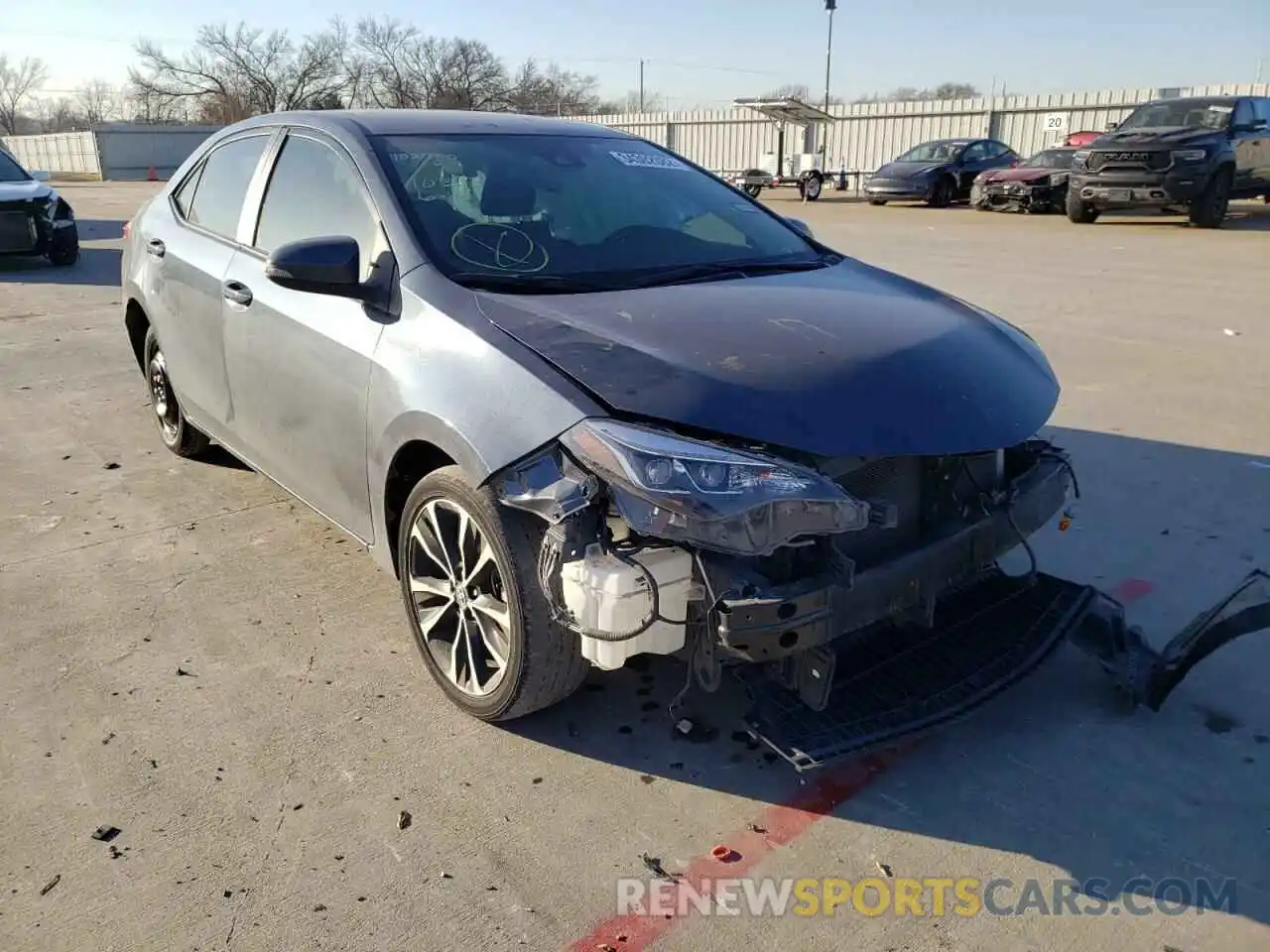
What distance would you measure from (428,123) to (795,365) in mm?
2011

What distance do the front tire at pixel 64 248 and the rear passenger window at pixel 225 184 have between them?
32.8 feet

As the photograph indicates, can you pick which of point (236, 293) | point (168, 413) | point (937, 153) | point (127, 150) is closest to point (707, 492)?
point (236, 293)

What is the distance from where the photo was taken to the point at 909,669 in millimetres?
2896

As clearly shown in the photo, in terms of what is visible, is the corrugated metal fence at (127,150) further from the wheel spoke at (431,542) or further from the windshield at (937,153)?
the wheel spoke at (431,542)

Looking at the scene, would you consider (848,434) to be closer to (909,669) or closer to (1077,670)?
(909,669)

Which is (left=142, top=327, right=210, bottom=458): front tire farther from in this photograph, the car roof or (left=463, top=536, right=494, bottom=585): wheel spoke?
(left=463, top=536, right=494, bottom=585): wheel spoke

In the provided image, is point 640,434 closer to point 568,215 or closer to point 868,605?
point 868,605

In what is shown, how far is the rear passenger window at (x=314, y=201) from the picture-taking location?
134 inches

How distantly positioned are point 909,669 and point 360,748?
162cm

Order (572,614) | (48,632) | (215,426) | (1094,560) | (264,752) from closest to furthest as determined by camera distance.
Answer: (572,614) < (264,752) < (48,632) < (1094,560) < (215,426)

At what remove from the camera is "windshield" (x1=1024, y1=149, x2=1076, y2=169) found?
71.1 feet

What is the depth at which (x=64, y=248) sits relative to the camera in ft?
43.4

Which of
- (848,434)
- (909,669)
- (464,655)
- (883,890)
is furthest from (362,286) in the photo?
(883,890)

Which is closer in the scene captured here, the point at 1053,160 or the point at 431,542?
the point at 431,542
